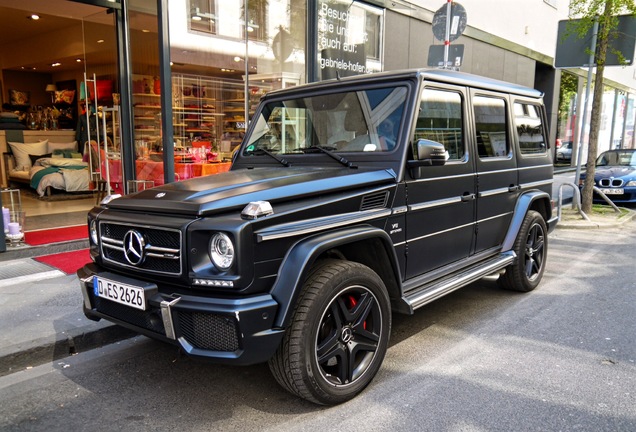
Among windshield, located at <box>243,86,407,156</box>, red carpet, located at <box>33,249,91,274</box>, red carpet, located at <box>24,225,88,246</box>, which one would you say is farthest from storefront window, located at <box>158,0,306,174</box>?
windshield, located at <box>243,86,407,156</box>

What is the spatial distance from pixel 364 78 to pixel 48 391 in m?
3.18

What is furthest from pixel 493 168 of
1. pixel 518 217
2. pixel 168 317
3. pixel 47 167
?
pixel 47 167

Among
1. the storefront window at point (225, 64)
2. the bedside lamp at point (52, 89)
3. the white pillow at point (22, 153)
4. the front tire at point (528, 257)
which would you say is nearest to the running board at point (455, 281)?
the front tire at point (528, 257)

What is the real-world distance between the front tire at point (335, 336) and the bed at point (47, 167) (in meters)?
9.32

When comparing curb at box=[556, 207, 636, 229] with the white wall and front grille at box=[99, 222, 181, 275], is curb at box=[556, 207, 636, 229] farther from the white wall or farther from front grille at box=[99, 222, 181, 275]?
front grille at box=[99, 222, 181, 275]

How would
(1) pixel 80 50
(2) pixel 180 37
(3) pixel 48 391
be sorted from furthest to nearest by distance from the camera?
(1) pixel 80 50, (2) pixel 180 37, (3) pixel 48 391

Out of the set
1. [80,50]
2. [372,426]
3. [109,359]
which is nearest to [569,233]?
[372,426]

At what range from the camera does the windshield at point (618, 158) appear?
39.1 ft

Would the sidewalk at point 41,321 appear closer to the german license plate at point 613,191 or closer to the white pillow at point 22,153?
the white pillow at point 22,153

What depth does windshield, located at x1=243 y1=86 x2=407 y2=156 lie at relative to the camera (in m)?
3.72

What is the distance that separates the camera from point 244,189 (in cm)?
302

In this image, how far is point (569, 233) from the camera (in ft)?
28.6

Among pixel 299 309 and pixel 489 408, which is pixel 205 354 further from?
pixel 489 408

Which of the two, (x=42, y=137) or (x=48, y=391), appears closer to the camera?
(x=48, y=391)
